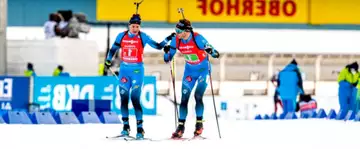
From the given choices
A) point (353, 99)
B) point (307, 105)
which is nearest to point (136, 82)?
point (353, 99)

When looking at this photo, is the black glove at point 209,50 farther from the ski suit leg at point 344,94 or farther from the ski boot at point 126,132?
the ski suit leg at point 344,94

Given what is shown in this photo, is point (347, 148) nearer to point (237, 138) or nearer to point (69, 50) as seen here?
point (237, 138)

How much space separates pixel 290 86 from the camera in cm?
2277

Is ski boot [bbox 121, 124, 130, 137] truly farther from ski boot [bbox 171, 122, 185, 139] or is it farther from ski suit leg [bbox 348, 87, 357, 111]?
ski suit leg [bbox 348, 87, 357, 111]

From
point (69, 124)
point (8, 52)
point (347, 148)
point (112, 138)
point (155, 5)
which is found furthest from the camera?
point (155, 5)

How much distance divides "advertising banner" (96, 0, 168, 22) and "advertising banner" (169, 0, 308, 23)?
13.4 inches

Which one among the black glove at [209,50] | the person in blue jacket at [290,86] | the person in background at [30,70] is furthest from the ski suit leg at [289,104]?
the black glove at [209,50]

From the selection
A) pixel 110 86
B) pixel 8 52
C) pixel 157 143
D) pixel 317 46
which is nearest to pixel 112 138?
pixel 157 143

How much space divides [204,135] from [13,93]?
377 inches

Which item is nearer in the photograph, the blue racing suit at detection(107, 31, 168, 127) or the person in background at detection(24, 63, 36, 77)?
the blue racing suit at detection(107, 31, 168, 127)

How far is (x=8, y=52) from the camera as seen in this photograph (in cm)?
2650

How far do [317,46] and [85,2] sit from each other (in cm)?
876

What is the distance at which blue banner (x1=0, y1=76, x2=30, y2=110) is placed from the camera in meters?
21.7

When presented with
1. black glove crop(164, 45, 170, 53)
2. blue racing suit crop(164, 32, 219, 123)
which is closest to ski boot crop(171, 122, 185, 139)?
blue racing suit crop(164, 32, 219, 123)
